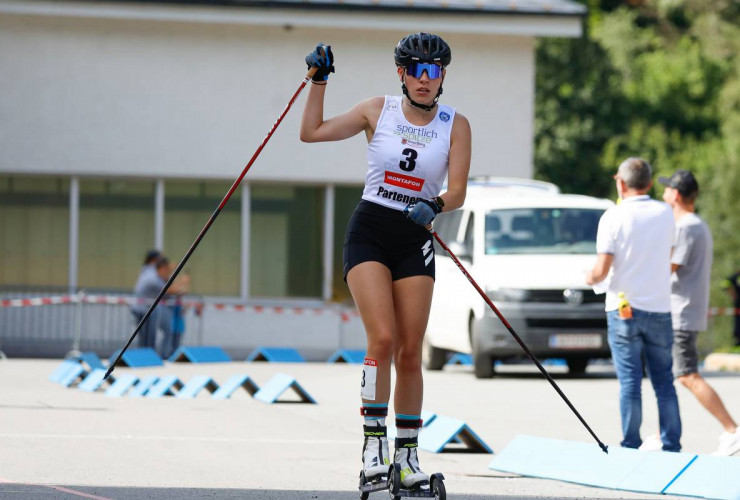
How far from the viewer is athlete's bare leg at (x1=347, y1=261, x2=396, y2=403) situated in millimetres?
6871

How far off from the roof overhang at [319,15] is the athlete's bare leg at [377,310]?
1747 centimetres

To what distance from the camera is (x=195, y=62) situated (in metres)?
24.5

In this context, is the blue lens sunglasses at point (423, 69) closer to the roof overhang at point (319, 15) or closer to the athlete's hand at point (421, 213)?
the athlete's hand at point (421, 213)

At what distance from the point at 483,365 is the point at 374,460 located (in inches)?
422

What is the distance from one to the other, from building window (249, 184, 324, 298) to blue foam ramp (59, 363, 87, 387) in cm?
895

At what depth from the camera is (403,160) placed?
702 centimetres

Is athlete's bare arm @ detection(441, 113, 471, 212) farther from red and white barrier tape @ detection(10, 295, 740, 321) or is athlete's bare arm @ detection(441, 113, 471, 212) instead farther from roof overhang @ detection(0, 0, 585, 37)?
roof overhang @ detection(0, 0, 585, 37)

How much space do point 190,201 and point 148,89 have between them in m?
1.96

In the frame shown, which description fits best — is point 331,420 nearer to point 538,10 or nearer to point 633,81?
point 538,10

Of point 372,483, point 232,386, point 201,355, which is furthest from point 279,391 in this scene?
point 372,483

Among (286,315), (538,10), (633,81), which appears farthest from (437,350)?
→ (633,81)

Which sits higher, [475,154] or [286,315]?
[475,154]

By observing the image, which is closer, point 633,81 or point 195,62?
point 195,62

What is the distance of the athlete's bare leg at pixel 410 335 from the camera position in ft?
22.9
